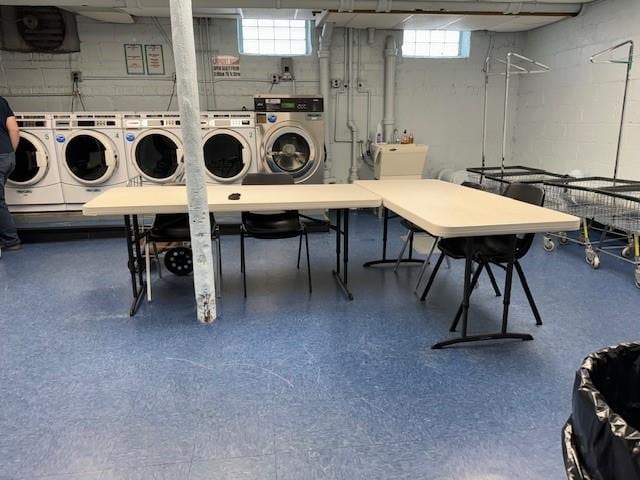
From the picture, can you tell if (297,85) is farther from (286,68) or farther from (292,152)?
(292,152)

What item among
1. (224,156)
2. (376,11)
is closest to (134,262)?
(224,156)

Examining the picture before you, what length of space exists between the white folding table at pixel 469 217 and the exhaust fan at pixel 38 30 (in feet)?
15.0

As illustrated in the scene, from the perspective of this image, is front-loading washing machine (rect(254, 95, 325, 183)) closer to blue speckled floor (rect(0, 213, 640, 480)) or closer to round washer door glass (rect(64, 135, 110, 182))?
round washer door glass (rect(64, 135, 110, 182))

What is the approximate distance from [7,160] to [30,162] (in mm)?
461

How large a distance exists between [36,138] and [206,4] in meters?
2.42

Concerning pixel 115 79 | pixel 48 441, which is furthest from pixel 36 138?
pixel 48 441

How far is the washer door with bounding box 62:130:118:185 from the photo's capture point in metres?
4.98

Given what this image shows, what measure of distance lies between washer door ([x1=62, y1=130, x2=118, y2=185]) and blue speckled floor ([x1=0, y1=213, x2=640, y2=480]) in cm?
179

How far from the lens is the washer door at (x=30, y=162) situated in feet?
16.1

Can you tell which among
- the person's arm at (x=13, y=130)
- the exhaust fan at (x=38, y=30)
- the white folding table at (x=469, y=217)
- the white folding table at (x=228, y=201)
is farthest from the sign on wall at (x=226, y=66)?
the white folding table at (x=469, y=217)

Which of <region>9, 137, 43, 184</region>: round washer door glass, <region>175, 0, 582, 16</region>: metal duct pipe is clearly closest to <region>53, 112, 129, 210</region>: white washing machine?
<region>9, 137, 43, 184</region>: round washer door glass

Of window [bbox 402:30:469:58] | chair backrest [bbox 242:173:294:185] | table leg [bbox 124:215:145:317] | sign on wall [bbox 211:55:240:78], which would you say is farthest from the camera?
window [bbox 402:30:469:58]

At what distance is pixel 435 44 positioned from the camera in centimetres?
620

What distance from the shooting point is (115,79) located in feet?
18.4
